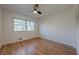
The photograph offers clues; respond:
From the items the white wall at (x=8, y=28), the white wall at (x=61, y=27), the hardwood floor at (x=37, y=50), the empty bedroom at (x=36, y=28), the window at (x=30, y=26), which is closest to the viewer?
the hardwood floor at (x=37, y=50)

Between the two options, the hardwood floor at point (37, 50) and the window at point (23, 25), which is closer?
the hardwood floor at point (37, 50)

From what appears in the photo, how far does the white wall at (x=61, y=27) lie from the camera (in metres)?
3.56

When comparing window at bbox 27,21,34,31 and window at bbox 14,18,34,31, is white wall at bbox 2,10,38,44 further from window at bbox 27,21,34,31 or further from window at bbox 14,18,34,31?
window at bbox 27,21,34,31

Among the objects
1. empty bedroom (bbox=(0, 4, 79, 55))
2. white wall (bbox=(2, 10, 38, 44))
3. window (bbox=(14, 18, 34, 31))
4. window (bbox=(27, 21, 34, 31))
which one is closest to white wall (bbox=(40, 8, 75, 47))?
empty bedroom (bbox=(0, 4, 79, 55))

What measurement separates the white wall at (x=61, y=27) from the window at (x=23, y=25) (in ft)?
3.31

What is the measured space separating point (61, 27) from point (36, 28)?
2673 millimetres

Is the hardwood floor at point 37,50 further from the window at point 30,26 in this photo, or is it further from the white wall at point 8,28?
the window at point 30,26

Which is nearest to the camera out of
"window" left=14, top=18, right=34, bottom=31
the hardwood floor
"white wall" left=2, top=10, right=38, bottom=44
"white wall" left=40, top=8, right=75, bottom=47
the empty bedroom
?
the hardwood floor

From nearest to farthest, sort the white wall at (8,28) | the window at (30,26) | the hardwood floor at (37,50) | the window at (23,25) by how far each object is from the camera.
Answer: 1. the hardwood floor at (37,50)
2. the white wall at (8,28)
3. the window at (23,25)
4. the window at (30,26)

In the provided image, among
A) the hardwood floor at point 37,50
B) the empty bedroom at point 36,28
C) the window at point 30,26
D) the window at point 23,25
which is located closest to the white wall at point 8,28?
the empty bedroom at point 36,28

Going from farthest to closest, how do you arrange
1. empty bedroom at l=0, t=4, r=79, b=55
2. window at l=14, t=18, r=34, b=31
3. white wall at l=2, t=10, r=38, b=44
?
1. window at l=14, t=18, r=34, b=31
2. white wall at l=2, t=10, r=38, b=44
3. empty bedroom at l=0, t=4, r=79, b=55

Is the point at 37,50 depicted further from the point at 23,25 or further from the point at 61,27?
the point at 23,25

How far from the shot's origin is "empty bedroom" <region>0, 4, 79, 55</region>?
10.5 feet
